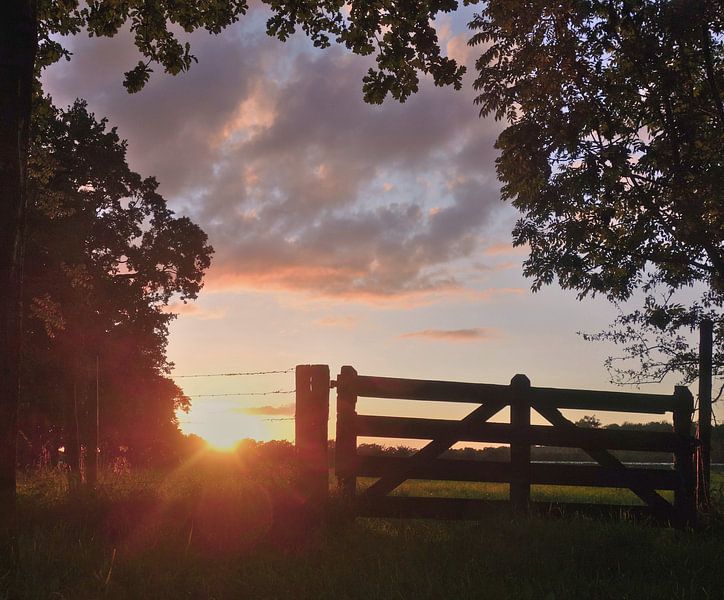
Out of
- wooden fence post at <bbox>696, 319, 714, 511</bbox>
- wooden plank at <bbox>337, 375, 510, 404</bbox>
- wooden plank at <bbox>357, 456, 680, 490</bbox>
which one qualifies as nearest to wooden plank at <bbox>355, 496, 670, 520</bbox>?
wooden plank at <bbox>357, 456, 680, 490</bbox>

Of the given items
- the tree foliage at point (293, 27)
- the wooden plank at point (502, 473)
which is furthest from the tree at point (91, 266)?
the wooden plank at point (502, 473)

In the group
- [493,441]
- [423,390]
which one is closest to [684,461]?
[493,441]

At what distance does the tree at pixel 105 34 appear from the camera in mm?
7113

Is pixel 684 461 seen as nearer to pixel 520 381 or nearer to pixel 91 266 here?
pixel 520 381

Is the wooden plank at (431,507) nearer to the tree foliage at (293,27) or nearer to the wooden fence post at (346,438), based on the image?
the wooden fence post at (346,438)

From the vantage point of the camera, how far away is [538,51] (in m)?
14.0

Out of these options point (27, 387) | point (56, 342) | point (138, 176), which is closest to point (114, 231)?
point (138, 176)

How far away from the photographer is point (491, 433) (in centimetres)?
945

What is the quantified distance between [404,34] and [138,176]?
18.8 metres

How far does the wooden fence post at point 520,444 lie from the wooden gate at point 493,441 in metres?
0.01

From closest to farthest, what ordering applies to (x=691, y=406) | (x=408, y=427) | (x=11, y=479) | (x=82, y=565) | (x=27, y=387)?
(x=82, y=565) < (x=11, y=479) < (x=408, y=427) < (x=691, y=406) < (x=27, y=387)

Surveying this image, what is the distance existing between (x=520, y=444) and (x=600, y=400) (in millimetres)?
1442

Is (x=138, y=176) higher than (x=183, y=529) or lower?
higher

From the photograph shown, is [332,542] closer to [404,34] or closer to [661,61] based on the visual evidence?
[404,34]
